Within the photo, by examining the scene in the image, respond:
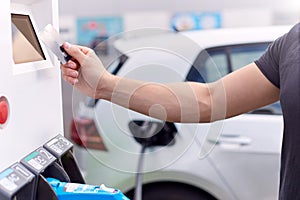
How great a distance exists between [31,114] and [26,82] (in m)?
0.08

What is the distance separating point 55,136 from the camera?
1144 mm

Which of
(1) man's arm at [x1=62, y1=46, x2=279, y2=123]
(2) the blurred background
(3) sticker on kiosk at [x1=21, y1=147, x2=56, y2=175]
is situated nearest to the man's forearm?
(1) man's arm at [x1=62, y1=46, x2=279, y2=123]

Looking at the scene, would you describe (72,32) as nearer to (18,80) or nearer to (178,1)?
(178,1)

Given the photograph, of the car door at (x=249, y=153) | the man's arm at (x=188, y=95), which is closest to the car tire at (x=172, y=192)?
the car door at (x=249, y=153)

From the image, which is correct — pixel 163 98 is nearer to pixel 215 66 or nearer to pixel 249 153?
pixel 215 66

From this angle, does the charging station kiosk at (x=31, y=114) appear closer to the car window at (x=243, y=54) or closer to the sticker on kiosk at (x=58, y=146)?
the sticker on kiosk at (x=58, y=146)

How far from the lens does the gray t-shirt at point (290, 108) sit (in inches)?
44.4

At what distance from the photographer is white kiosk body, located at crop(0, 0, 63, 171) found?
2.92ft

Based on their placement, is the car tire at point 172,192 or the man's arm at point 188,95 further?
the car tire at point 172,192

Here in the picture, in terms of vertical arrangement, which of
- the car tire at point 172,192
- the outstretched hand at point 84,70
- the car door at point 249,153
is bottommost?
the car tire at point 172,192

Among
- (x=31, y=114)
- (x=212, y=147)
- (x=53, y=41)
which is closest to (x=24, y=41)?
(x=53, y=41)

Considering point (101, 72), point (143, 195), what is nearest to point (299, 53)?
point (101, 72)

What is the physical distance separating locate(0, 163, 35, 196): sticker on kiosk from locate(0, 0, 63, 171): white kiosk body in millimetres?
53

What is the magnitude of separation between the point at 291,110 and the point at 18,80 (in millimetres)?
637
